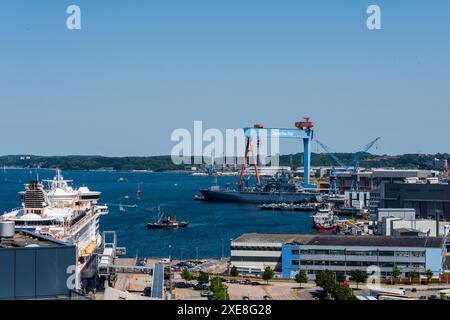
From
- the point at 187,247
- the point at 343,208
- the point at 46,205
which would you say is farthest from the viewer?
the point at 343,208

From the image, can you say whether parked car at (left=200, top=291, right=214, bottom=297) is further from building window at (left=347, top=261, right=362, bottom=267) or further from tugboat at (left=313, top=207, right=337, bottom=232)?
tugboat at (left=313, top=207, right=337, bottom=232)

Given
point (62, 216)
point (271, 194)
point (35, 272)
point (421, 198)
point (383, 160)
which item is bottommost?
point (271, 194)

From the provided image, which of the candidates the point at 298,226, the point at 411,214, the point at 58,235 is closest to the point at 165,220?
the point at 298,226

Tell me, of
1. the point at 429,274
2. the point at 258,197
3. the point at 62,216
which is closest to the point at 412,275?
the point at 429,274

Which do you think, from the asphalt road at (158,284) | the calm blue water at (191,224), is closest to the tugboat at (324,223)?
the calm blue water at (191,224)

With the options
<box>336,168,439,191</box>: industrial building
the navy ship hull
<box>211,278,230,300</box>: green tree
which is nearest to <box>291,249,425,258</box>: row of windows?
<box>211,278,230,300</box>: green tree

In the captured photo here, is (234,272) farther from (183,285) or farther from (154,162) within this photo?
(154,162)
